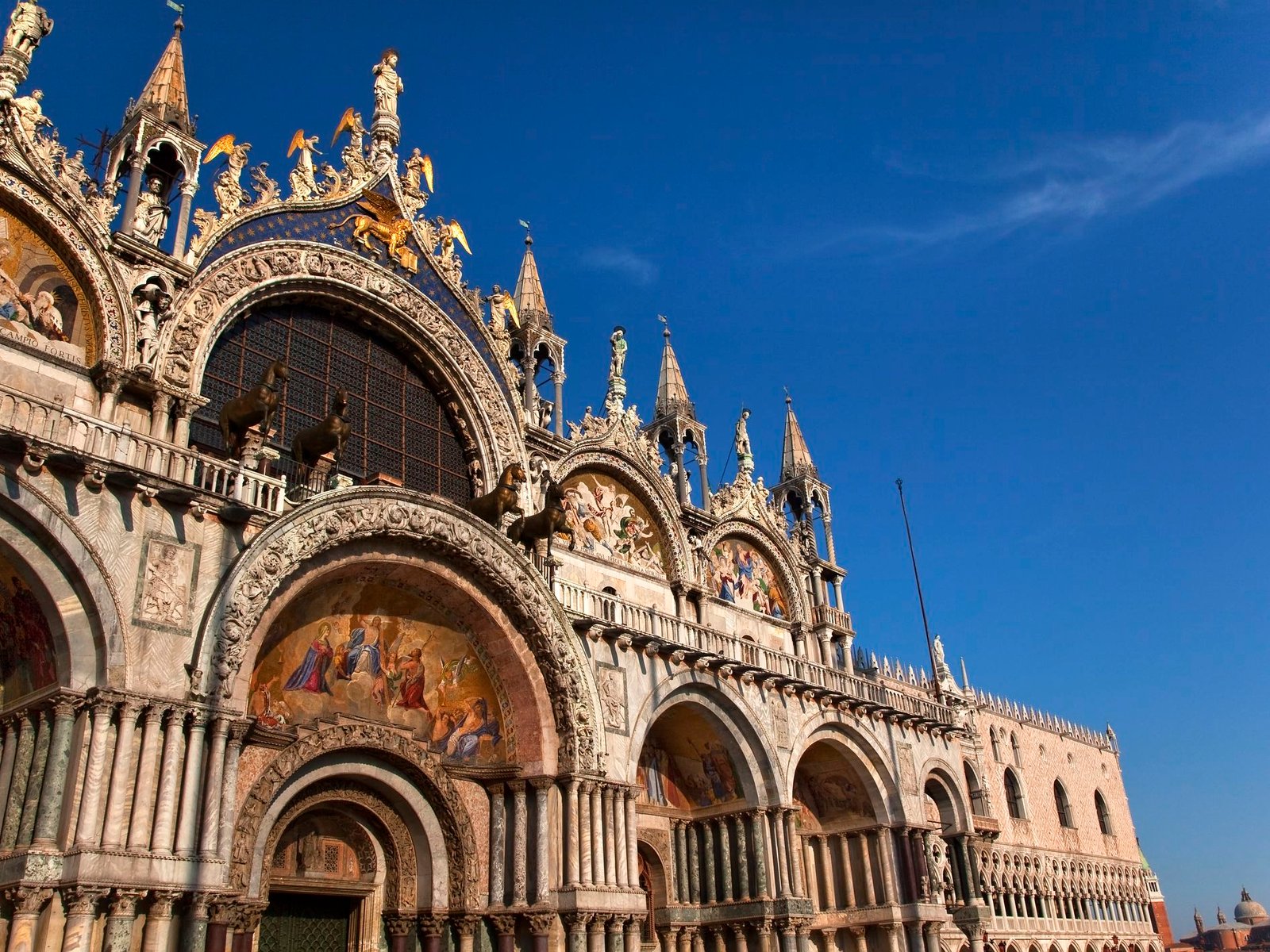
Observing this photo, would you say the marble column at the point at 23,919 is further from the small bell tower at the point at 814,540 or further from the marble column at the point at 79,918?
the small bell tower at the point at 814,540

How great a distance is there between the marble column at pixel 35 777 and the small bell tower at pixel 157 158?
831 centimetres

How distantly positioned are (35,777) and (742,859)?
1390 centimetres

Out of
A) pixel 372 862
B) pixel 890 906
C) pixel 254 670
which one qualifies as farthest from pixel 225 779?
pixel 890 906

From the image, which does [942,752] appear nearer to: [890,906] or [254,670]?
[890,906]

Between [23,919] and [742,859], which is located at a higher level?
[742,859]

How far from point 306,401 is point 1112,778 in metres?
43.9

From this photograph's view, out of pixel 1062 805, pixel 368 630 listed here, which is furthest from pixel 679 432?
pixel 1062 805

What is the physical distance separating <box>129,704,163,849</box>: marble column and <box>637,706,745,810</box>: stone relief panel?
1129cm

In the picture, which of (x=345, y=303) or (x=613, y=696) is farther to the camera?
(x=345, y=303)

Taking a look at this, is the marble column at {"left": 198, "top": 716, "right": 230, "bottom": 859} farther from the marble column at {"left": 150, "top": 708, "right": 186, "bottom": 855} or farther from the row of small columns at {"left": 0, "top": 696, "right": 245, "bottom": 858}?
the marble column at {"left": 150, "top": 708, "right": 186, "bottom": 855}

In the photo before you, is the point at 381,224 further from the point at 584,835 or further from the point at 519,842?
the point at 584,835

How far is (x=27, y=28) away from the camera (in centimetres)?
1828

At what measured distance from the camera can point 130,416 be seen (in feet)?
57.3

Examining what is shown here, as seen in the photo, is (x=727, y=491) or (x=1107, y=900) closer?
(x=727, y=491)
